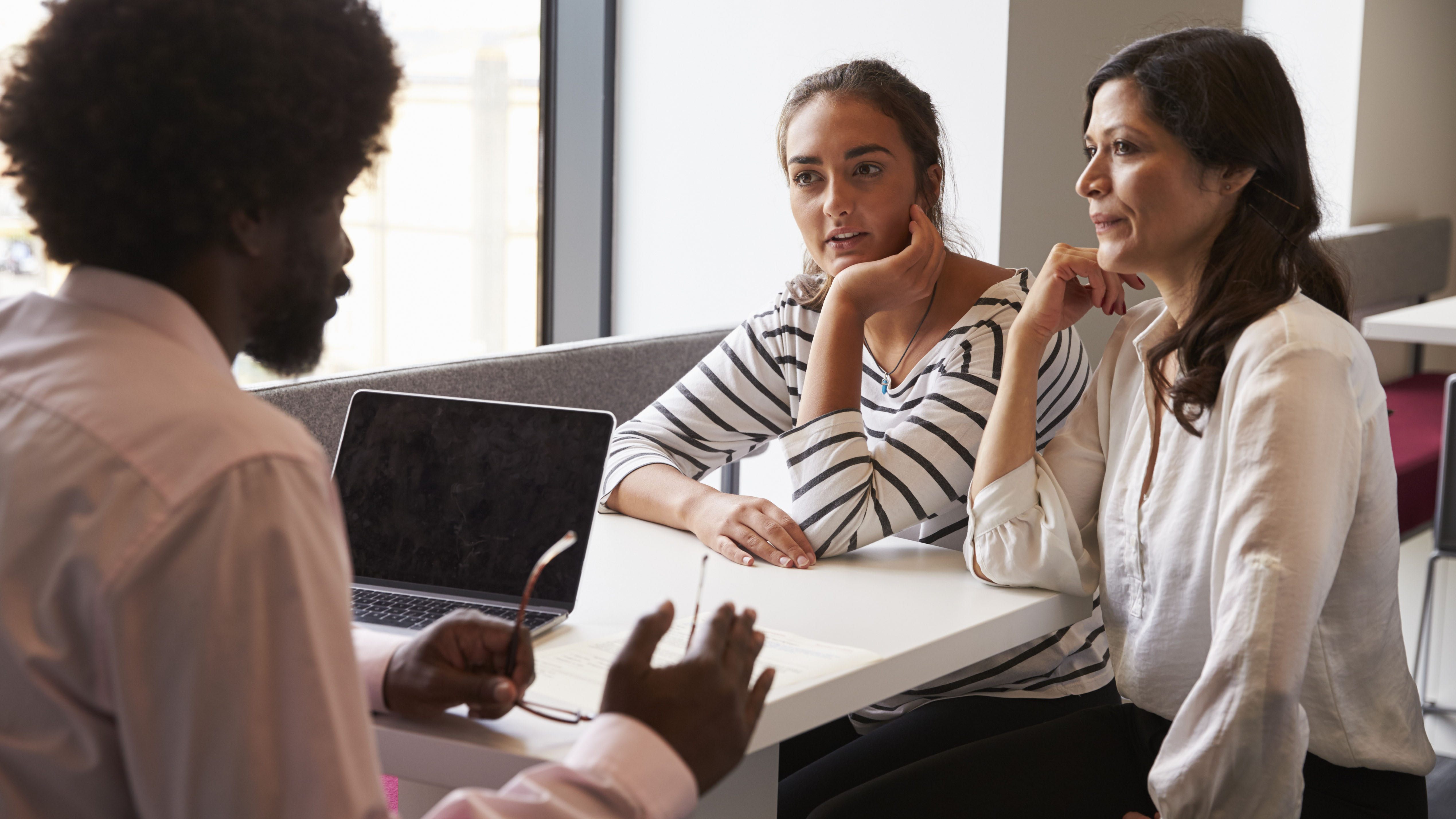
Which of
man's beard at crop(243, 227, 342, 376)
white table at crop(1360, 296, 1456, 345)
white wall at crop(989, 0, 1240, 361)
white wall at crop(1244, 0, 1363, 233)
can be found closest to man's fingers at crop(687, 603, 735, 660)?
man's beard at crop(243, 227, 342, 376)

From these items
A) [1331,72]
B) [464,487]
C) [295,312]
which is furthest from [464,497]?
[1331,72]

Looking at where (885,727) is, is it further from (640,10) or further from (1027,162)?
(640,10)

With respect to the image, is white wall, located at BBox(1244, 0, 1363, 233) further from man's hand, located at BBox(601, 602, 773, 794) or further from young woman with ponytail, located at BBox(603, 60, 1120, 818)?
man's hand, located at BBox(601, 602, 773, 794)

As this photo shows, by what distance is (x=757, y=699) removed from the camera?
720mm

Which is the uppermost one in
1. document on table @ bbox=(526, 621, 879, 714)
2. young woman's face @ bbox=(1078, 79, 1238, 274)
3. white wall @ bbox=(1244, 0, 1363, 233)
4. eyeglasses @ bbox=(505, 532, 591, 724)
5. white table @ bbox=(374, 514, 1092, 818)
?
white wall @ bbox=(1244, 0, 1363, 233)

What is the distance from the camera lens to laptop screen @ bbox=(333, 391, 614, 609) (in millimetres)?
1130

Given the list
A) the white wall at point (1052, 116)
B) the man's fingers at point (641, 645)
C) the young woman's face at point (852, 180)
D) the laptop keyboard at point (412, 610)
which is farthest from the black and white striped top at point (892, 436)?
the white wall at point (1052, 116)

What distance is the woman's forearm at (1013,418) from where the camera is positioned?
1.24 metres

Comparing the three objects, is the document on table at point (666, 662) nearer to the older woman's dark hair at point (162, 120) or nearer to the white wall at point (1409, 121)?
the older woman's dark hair at point (162, 120)

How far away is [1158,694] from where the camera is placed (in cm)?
115

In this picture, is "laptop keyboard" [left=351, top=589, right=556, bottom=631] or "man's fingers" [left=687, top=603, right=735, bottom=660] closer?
"man's fingers" [left=687, top=603, right=735, bottom=660]

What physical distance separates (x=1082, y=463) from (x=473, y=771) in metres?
0.71

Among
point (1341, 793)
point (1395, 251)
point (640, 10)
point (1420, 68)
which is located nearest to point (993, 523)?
point (1341, 793)

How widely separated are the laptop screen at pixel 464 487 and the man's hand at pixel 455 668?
25cm
